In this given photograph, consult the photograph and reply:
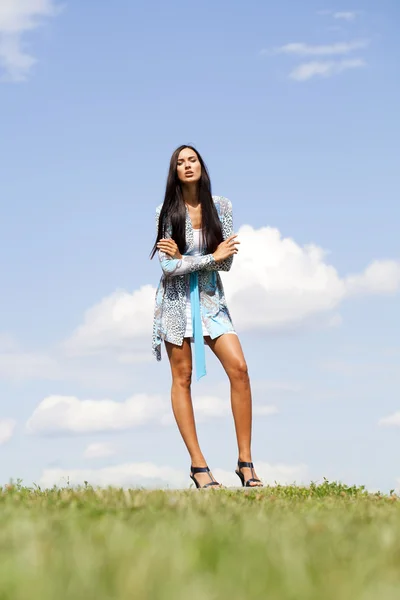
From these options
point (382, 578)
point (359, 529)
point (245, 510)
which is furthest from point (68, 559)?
point (245, 510)

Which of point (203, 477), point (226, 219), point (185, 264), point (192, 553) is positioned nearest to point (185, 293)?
point (185, 264)

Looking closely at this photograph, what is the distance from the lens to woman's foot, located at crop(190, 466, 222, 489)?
33.1 ft

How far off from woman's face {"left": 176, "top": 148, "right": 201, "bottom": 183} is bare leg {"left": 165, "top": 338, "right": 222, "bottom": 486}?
1.95 metres

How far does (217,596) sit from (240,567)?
0.52 metres

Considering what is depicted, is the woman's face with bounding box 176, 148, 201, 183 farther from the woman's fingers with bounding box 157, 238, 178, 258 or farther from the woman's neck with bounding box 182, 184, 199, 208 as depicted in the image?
the woman's fingers with bounding box 157, 238, 178, 258

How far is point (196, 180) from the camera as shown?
10375 mm

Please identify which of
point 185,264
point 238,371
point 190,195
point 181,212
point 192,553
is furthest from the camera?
point 190,195

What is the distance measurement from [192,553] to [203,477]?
6.78 meters

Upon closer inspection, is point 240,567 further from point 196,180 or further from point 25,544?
point 196,180

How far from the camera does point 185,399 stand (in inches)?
403

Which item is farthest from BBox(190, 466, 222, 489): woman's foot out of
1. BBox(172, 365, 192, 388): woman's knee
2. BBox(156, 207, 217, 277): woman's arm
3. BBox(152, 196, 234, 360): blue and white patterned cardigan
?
BBox(156, 207, 217, 277): woman's arm

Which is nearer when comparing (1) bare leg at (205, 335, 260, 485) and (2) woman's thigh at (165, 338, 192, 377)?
(1) bare leg at (205, 335, 260, 485)

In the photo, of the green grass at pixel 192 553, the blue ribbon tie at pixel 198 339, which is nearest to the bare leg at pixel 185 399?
the blue ribbon tie at pixel 198 339

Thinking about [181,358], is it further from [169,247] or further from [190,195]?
[190,195]
